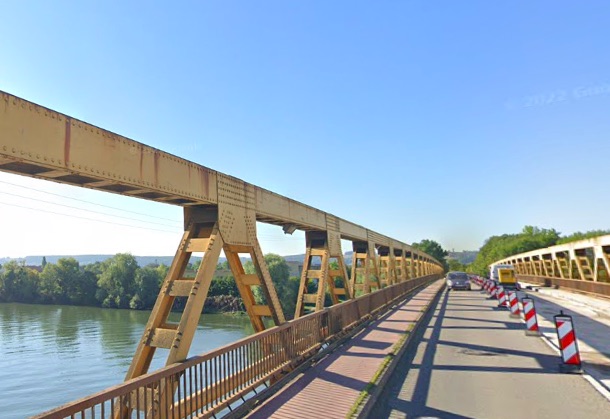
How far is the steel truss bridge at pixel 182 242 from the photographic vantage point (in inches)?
168

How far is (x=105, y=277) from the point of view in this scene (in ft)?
238

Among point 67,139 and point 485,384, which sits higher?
point 67,139

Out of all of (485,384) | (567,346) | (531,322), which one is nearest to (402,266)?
(531,322)

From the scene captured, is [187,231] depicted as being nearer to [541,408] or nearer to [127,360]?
[541,408]

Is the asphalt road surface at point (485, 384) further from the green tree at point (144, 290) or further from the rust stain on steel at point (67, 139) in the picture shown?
the green tree at point (144, 290)

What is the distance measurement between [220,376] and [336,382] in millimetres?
2431

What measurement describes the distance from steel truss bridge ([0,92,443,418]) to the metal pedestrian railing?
0.02 metres

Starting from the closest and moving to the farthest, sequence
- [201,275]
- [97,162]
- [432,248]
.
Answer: [97,162], [201,275], [432,248]

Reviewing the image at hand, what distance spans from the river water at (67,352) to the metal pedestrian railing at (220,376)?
16709 millimetres

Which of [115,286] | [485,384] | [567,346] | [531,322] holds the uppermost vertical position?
[115,286]

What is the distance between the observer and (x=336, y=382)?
729 cm

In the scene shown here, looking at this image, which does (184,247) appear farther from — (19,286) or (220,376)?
(19,286)

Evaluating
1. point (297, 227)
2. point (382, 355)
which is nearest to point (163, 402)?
point (382, 355)

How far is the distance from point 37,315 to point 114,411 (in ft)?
228
